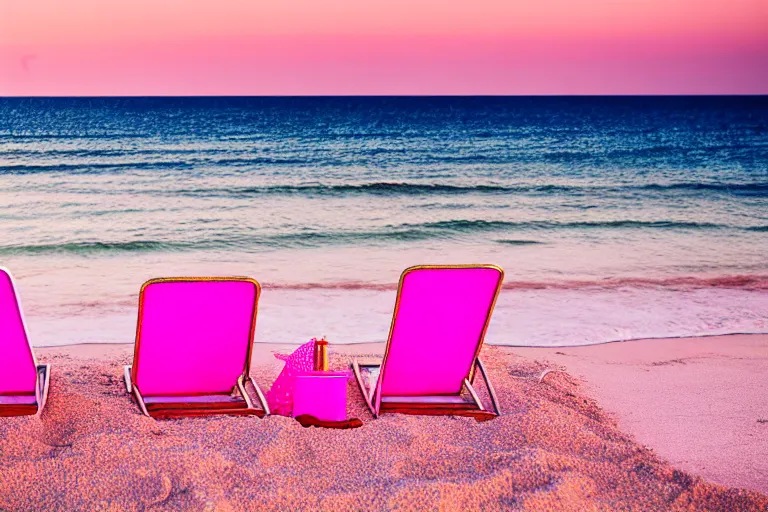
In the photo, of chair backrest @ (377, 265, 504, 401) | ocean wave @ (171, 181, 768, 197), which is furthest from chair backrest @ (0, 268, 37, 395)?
ocean wave @ (171, 181, 768, 197)

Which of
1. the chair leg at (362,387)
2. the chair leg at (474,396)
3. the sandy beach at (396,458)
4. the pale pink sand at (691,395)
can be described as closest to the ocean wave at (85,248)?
the sandy beach at (396,458)

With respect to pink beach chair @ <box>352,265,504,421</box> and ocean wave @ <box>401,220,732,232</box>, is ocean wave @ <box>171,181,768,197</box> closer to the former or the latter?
ocean wave @ <box>401,220,732,232</box>

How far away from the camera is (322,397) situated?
3873 millimetres

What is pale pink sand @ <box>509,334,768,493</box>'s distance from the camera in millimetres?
4203

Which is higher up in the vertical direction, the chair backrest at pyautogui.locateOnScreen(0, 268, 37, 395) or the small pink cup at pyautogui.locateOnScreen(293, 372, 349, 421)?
the chair backrest at pyautogui.locateOnScreen(0, 268, 37, 395)

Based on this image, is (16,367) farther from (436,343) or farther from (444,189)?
(444,189)

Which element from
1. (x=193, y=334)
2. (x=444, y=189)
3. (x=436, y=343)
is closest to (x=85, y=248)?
(x=193, y=334)

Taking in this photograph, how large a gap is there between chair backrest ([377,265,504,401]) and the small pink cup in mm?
307

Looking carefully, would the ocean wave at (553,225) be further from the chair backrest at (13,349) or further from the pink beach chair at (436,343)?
the chair backrest at (13,349)

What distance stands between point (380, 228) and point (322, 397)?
9.86m

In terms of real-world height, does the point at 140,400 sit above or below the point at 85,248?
above

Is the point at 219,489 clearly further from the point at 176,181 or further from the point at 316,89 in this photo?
the point at 316,89

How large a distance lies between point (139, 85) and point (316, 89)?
26.2ft

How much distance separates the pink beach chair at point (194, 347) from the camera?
12.8 feet
